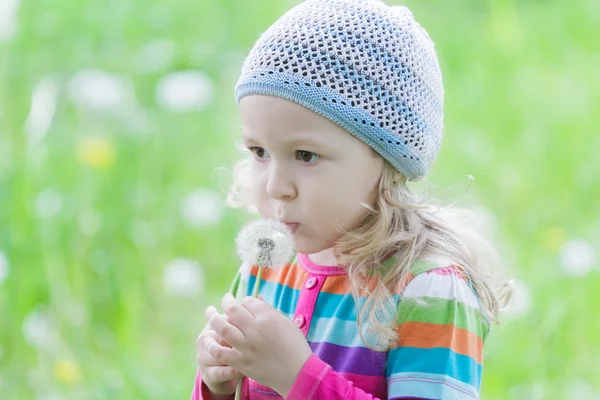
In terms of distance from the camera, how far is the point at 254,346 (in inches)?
42.8

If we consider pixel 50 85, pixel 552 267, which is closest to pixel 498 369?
pixel 552 267

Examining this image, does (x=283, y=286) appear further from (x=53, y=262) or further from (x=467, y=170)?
(x=467, y=170)

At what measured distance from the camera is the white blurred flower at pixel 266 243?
3.70 feet

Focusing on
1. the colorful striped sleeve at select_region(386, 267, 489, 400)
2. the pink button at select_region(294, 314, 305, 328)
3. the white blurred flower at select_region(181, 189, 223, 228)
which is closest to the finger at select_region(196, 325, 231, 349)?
the pink button at select_region(294, 314, 305, 328)

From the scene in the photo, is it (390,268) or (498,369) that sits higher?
(498,369)

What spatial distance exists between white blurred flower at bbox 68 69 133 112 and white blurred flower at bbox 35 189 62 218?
0.24 meters

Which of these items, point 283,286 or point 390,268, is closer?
point 390,268

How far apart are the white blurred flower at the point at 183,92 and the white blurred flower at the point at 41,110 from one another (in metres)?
0.28

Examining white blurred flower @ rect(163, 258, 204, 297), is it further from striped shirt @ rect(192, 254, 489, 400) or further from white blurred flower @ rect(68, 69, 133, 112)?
striped shirt @ rect(192, 254, 489, 400)

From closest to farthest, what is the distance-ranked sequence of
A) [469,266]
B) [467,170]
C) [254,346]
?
[254,346] → [469,266] → [467,170]

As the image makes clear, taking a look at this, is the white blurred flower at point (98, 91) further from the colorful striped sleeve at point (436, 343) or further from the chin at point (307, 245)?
the colorful striped sleeve at point (436, 343)

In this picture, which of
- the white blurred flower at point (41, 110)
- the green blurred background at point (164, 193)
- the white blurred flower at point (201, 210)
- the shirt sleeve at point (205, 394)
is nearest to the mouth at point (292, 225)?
the shirt sleeve at point (205, 394)

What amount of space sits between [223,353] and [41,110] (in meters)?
1.36

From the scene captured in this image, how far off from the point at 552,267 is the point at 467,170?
0.38 metres
